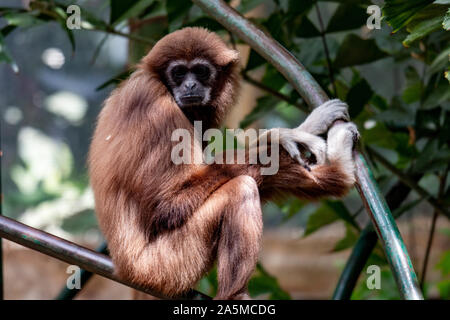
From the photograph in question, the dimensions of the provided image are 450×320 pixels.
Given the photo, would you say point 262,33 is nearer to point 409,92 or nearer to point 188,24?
point 188,24

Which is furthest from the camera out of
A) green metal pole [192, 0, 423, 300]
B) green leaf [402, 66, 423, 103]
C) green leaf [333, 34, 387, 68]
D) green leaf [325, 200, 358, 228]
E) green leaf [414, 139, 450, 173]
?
→ green leaf [402, 66, 423, 103]

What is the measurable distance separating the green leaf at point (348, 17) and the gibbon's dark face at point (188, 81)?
1168 mm

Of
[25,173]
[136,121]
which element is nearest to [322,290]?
[25,173]

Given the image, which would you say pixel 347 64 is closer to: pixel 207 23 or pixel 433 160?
pixel 433 160

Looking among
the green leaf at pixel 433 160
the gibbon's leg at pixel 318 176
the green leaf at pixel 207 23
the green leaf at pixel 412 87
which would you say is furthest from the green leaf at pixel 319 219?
the green leaf at pixel 207 23

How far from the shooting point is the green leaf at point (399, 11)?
2785 millimetres

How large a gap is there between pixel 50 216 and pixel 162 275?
6.95 m

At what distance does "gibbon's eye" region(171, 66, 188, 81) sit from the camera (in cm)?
384

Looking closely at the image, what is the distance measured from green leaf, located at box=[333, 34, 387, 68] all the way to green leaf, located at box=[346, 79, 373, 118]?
0.93 feet

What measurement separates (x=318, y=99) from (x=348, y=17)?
64.2 inches

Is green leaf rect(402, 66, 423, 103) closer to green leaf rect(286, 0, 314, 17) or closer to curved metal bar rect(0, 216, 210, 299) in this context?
green leaf rect(286, 0, 314, 17)

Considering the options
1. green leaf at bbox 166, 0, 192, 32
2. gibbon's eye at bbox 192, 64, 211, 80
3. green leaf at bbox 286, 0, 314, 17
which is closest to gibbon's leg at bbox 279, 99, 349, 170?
gibbon's eye at bbox 192, 64, 211, 80

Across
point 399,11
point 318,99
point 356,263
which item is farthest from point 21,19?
point 356,263

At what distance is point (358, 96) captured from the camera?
4.25 metres
